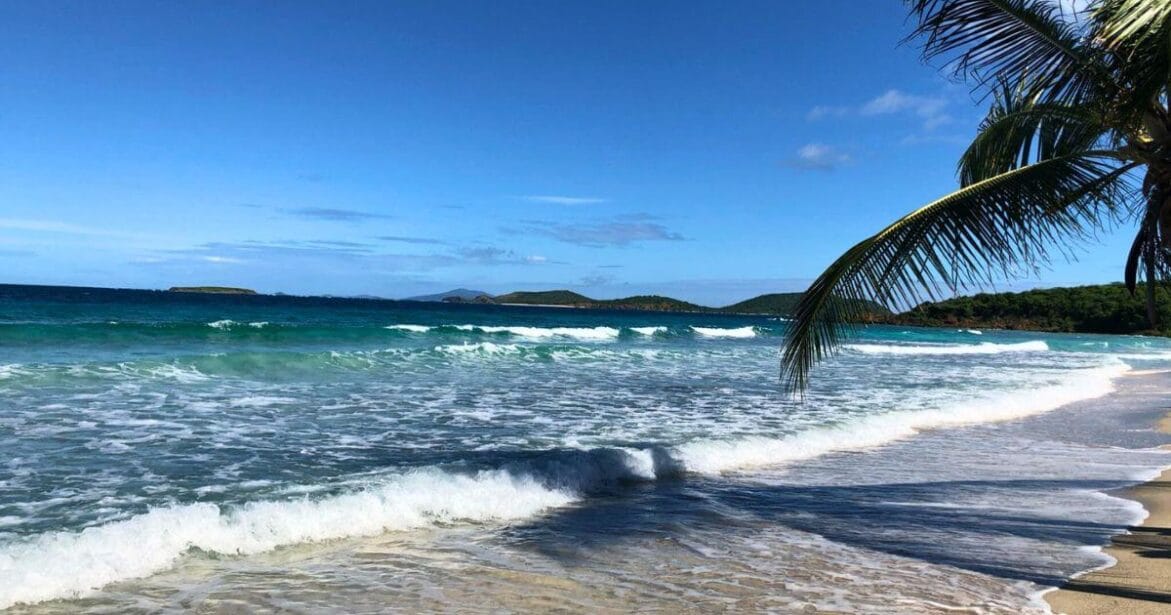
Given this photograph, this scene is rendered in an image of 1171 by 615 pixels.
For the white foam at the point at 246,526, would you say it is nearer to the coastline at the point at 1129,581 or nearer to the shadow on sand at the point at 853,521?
the shadow on sand at the point at 853,521

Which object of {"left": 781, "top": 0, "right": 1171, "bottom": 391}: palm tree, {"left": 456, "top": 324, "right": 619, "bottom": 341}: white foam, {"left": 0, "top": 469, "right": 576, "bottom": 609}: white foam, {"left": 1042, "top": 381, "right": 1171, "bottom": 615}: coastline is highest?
{"left": 781, "top": 0, "right": 1171, "bottom": 391}: palm tree

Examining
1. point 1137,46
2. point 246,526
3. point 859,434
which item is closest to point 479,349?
point 859,434

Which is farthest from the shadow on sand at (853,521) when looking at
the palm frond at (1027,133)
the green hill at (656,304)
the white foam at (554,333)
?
the green hill at (656,304)

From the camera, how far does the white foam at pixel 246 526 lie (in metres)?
4.20

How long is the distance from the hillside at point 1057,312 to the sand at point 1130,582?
3223 inches

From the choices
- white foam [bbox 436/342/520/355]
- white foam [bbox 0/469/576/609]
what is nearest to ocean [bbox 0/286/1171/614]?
white foam [bbox 0/469/576/609]

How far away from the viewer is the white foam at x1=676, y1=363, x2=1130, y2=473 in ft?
27.7

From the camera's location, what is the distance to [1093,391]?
62.5ft

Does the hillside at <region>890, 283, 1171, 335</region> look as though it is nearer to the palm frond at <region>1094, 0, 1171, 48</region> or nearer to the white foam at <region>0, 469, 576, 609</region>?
the palm frond at <region>1094, 0, 1171, 48</region>

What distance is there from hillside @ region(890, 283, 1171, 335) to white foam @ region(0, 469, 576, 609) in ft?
273

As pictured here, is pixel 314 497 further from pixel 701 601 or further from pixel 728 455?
pixel 728 455

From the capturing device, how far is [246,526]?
17.0 feet

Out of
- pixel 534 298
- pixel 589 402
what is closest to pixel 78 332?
pixel 589 402

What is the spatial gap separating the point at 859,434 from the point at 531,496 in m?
5.75
